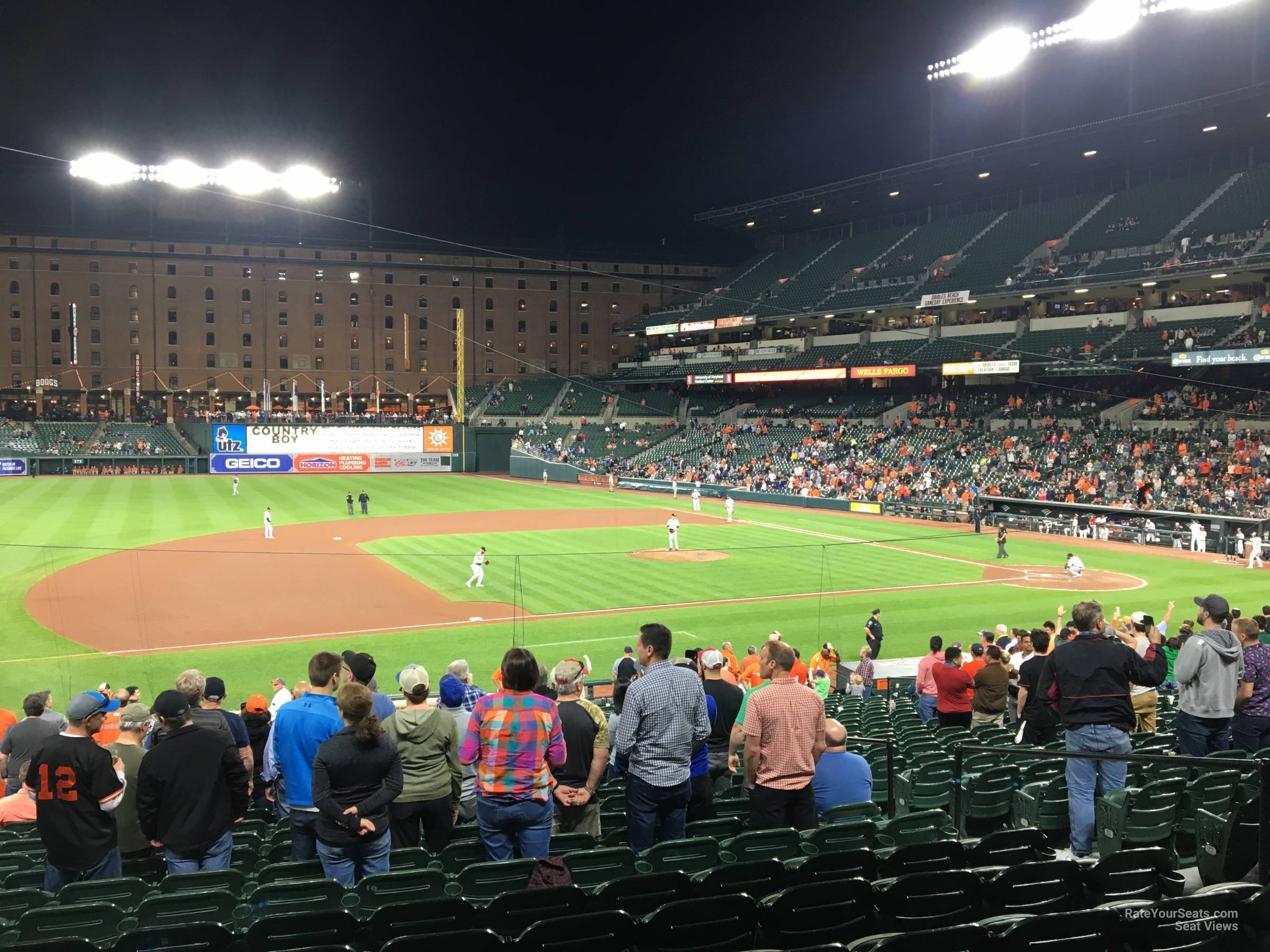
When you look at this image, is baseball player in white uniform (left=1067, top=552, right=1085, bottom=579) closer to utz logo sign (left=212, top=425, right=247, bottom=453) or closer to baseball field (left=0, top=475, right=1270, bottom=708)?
baseball field (left=0, top=475, right=1270, bottom=708)

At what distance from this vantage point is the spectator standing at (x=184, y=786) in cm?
620

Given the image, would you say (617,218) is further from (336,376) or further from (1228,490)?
(1228,490)

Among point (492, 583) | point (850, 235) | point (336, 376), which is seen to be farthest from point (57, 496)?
point (850, 235)

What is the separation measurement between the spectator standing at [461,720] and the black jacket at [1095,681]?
5.03 m

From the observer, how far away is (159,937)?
175 inches

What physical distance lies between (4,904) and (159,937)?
2164 millimetres

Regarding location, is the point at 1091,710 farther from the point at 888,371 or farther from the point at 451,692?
the point at 888,371

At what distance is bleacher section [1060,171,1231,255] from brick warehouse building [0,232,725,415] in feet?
142

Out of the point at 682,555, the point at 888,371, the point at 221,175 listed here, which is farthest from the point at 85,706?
the point at 221,175

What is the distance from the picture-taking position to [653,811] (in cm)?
656

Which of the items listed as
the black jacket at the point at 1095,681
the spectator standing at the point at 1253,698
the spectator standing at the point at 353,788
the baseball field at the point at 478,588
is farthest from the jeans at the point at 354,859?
the baseball field at the point at 478,588

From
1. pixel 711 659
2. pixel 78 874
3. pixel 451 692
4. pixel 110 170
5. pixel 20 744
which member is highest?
pixel 110 170

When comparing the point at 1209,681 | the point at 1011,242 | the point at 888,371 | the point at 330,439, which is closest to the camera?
the point at 1209,681

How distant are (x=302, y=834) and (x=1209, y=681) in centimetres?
807
